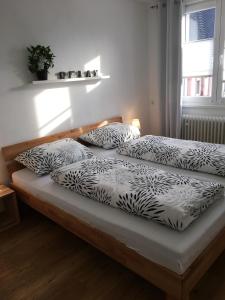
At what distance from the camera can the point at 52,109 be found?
2.85m

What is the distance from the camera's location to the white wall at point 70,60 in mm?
2461

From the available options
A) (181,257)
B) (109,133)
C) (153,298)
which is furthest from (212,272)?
(109,133)

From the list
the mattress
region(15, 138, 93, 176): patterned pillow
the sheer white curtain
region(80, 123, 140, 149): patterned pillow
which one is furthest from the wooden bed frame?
the sheer white curtain

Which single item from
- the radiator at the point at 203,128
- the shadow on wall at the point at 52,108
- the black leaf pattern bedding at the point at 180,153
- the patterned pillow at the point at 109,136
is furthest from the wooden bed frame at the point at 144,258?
the radiator at the point at 203,128

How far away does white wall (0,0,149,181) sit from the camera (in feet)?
8.07

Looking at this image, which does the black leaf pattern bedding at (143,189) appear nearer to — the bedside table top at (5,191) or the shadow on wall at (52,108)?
the bedside table top at (5,191)

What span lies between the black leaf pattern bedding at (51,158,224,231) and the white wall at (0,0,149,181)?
825mm

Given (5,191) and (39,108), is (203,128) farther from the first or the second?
(5,191)

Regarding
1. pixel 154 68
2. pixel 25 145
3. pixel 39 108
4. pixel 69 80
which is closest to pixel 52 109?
pixel 39 108

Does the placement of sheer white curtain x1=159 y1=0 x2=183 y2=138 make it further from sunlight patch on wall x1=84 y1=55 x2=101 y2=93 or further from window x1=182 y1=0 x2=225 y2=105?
sunlight patch on wall x1=84 y1=55 x2=101 y2=93

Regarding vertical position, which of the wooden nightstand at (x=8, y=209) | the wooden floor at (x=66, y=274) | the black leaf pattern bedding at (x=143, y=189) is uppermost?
the black leaf pattern bedding at (x=143, y=189)

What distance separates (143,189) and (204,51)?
2.54 m

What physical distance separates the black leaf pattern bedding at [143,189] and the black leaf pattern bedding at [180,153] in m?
→ 0.36

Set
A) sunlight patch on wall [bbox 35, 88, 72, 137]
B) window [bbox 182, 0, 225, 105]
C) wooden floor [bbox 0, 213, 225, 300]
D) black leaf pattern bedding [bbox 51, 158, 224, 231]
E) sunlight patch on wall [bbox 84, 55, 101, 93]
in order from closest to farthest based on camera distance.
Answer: black leaf pattern bedding [bbox 51, 158, 224, 231]
wooden floor [bbox 0, 213, 225, 300]
sunlight patch on wall [bbox 35, 88, 72, 137]
sunlight patch on wall [bbox 84, 55, 101, 93]
window [bbox 182, 0, 225, 105]
